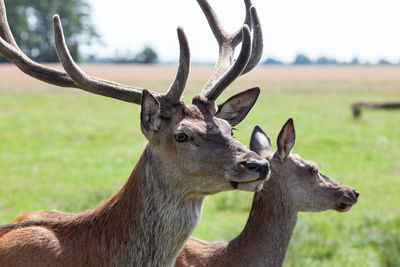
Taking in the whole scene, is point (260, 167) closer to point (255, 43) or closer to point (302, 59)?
point (255, 43)

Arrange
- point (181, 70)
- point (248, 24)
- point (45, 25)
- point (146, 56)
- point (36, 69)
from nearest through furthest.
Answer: point (181, 70), point (36, 69), point (248, 24), point (45, 25), point (146, 56)

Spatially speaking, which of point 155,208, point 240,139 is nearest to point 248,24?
point 155,208

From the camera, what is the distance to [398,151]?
1588cm

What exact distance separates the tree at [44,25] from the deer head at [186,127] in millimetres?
43832

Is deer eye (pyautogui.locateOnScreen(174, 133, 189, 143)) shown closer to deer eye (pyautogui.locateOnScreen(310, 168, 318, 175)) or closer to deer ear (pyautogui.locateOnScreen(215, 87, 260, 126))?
deer ear (pyautogui.locateOnScreen(215, 87, 260, 126))

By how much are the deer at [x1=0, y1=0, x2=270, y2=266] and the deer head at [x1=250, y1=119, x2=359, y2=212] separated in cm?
165

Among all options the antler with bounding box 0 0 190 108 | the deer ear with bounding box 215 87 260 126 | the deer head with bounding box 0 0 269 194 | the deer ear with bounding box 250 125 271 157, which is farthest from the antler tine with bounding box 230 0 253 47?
the deer ear with bounding box 250 125 271 157

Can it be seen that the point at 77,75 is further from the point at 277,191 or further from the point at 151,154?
the point at 277,191

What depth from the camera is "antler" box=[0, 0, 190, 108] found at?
11.9 ft

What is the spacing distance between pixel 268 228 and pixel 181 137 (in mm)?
1830

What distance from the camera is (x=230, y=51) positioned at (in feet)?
15.3

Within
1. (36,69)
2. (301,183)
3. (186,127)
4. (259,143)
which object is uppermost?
(36,69)

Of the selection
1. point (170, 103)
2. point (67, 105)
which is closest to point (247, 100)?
point (170, 103)

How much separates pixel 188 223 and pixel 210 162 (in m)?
0.41
